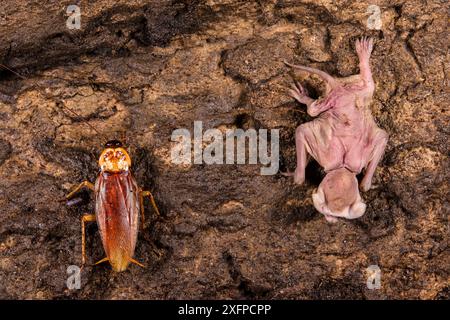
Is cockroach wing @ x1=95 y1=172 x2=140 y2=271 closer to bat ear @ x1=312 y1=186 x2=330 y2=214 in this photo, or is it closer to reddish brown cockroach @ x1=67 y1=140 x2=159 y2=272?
reddish brown cockroach @ x1=67 y1=140 x2=159 y2=272

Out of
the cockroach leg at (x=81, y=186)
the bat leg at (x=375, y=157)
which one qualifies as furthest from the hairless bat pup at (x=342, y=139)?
the cockroach leg at (x=81, y=186)

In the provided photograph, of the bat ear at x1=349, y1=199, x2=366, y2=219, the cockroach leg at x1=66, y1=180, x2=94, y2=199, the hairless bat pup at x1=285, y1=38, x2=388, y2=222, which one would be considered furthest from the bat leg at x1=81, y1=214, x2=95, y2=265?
the bat ear at x1=349, y1=199, x2=366, y2=219

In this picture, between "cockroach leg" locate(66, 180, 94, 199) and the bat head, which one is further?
"cockroach leg" locate(66, 180, 94, 199)

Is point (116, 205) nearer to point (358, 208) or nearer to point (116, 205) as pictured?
point (116, 205)

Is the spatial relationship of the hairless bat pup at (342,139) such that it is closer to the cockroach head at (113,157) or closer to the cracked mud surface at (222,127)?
the cracked mud surface at (222,127)

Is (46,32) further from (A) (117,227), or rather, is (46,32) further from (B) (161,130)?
(A) (117,227)

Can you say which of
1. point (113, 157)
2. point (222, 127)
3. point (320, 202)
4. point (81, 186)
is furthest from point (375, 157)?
point (81, 186)
